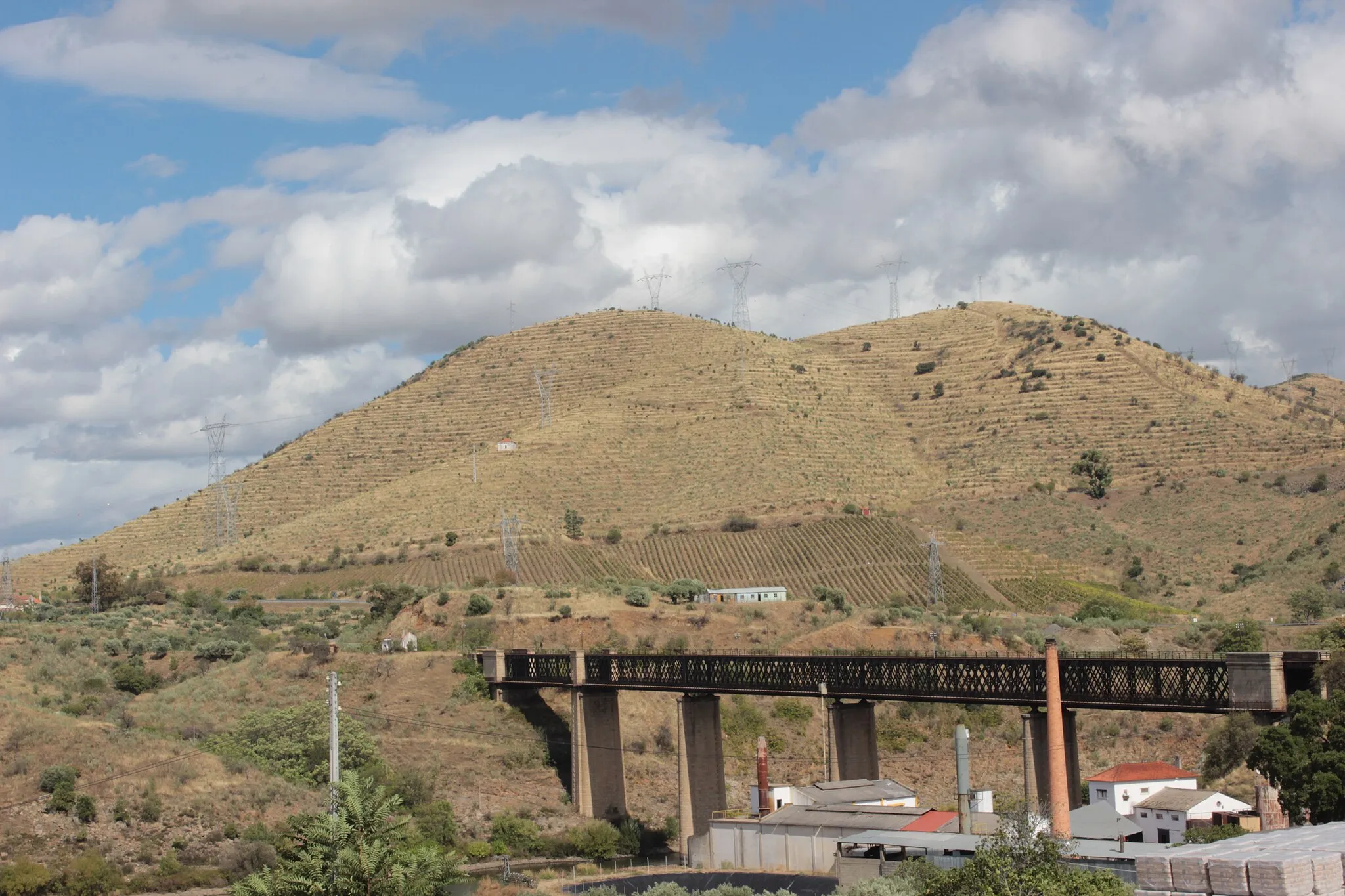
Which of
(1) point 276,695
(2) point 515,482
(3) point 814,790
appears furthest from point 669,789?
(2) point 515,482

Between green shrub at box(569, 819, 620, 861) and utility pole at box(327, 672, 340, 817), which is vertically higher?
utility pole at box(327, 672, 340, 817)

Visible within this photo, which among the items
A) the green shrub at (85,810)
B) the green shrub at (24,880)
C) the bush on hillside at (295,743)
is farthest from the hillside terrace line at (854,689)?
the green shrub at (24,880)

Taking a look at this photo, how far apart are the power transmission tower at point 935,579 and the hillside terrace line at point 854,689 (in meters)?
29.5

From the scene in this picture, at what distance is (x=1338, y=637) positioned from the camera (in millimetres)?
60906

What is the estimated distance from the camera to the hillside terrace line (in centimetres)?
4394

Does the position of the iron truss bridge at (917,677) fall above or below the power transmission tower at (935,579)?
below

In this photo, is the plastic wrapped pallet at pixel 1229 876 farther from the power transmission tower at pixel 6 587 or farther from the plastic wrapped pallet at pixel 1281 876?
the power transmission tower at pixel 6 587

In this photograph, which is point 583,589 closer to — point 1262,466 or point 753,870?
point 753,870

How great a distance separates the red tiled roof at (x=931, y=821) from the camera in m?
47.7

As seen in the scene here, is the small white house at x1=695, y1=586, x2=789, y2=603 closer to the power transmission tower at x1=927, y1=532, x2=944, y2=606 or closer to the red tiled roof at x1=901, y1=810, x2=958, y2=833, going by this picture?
the power transmission tower at x1=927, y1=532, x2=944, y2=606

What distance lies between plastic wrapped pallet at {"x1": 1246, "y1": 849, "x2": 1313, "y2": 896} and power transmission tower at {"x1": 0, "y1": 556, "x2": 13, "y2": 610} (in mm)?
94752

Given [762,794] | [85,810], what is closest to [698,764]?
[762,794]

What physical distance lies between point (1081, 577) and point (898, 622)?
28444 millimetres

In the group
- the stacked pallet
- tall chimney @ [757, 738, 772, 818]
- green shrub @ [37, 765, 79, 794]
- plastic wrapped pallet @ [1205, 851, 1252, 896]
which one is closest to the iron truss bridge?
tall chimney @ [757, 738, 772, 818]
